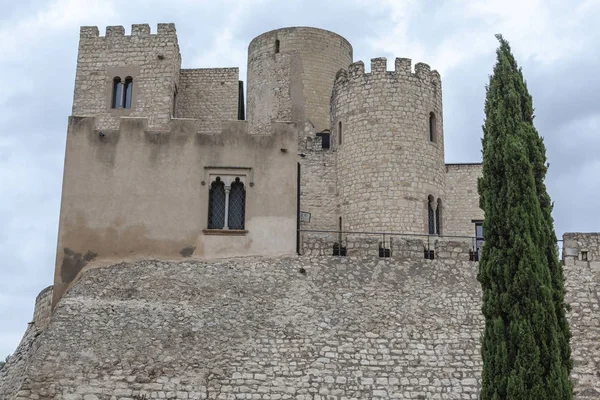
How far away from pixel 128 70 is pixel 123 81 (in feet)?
1.27

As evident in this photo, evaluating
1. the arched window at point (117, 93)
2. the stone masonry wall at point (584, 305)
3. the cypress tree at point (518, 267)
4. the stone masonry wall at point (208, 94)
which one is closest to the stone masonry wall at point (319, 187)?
the stone masonry wall at point (208, 94)

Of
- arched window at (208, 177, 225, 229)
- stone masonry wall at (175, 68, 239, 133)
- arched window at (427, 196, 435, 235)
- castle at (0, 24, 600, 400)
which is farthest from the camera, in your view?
stone masonry wall at (175, 68, 239, 133)

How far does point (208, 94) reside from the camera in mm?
29938

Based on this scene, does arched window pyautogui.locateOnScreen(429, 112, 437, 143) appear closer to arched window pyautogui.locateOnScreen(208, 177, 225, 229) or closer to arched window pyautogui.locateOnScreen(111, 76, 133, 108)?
arched window pyautogui.locateOnScreen(208, 177, 225, 229)

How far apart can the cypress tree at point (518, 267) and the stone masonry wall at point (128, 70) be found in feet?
43.5

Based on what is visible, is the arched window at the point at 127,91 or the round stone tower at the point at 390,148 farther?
the arched window at the point at 127,91

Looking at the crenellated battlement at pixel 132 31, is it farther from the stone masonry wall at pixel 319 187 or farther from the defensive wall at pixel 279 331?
the defensive wall at pixel 279 331

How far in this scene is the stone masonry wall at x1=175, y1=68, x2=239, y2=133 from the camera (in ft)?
97.6

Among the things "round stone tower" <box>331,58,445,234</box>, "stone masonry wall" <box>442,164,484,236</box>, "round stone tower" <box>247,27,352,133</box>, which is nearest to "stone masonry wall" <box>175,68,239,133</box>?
"round stone tower" <box>247,27,352,133</box>

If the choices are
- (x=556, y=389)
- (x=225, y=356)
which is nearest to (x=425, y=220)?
(x=225, y=356)

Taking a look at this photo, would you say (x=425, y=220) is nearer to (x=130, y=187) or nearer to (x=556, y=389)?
(x=130, y=187)

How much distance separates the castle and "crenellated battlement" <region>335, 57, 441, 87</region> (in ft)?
0.20

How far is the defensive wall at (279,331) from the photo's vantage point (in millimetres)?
17734

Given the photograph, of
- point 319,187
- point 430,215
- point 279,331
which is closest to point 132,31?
point 319,187
